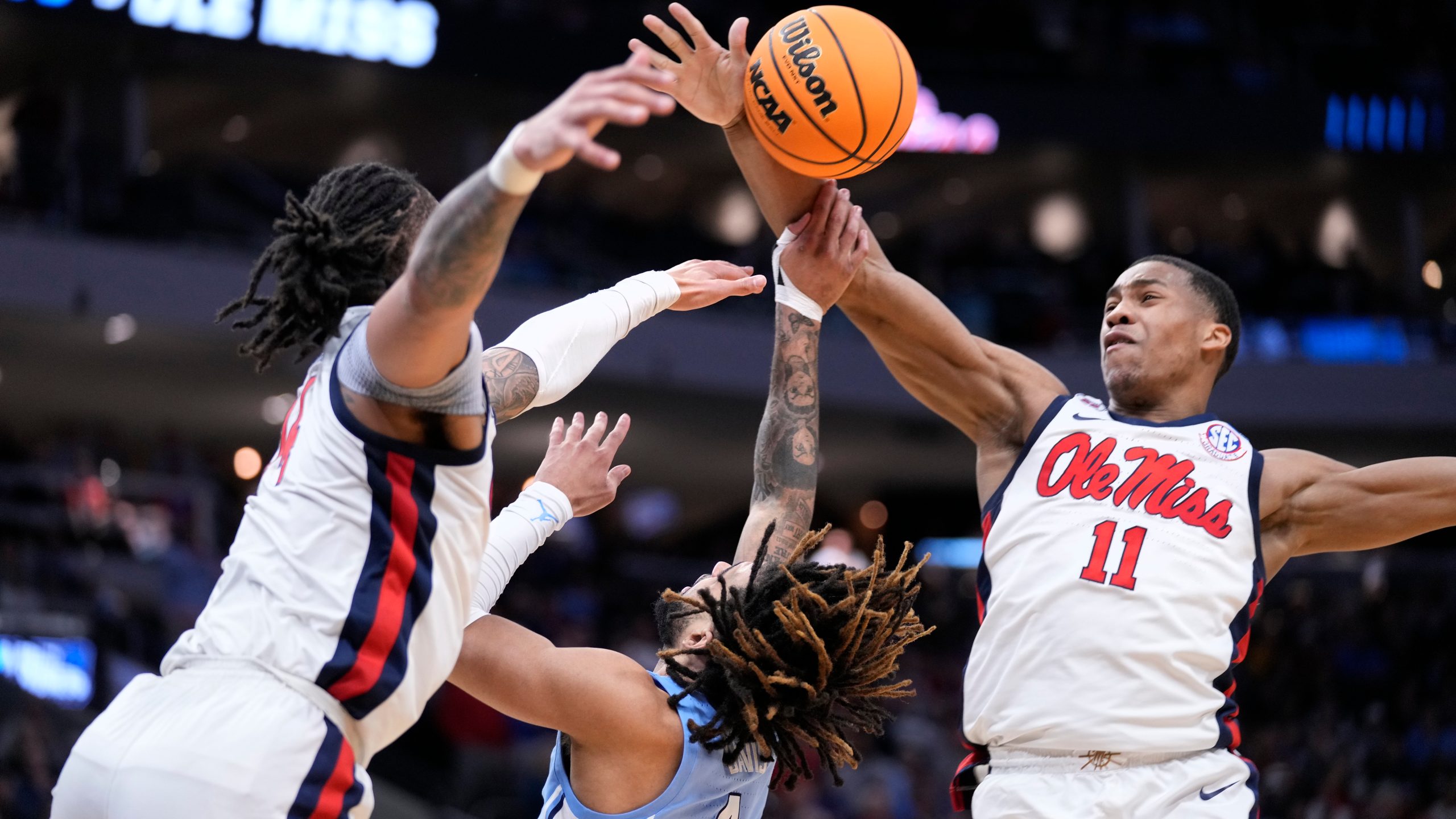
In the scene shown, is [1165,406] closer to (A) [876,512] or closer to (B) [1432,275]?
(A) [876,512]

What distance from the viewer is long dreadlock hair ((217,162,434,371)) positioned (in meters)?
2.77

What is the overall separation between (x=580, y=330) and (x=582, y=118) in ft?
3.49

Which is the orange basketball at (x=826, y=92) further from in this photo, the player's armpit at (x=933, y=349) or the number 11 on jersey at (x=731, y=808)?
the number 11 on jersey at (x=731, y=808)

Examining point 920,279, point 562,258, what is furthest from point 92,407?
point 920,279

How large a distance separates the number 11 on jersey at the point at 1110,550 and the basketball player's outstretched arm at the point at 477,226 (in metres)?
1.85

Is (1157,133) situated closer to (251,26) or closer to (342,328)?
(251,26)

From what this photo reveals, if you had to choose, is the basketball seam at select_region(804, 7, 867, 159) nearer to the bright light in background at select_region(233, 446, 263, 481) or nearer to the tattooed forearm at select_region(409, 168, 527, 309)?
the tattooed forearm at select_region(409, 168, 527, 309)

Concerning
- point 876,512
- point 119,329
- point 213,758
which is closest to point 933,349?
point 213,758

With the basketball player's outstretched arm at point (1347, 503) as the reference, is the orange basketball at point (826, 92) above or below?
above

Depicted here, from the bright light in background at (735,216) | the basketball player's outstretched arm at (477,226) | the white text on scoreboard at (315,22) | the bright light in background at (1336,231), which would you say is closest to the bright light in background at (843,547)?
the bright light in background at (735,216)

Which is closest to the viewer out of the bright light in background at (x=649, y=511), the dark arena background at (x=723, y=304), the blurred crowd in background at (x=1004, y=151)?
the dark arena background at (x=723, y=304)

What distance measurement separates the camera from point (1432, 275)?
65.5ft

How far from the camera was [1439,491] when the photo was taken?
381 centimetres

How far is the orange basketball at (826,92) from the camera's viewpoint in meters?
3.69
